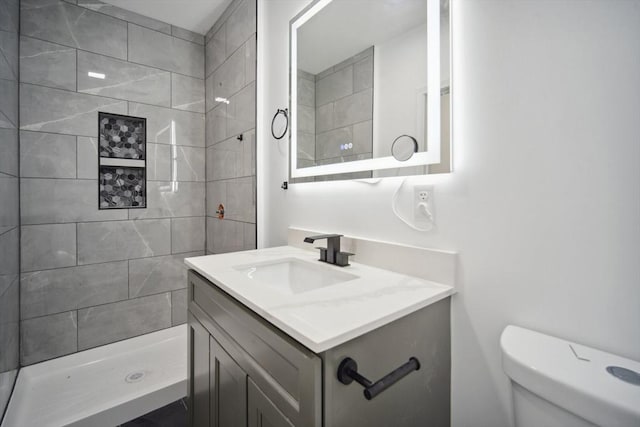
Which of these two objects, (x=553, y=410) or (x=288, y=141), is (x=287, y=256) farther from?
(x=553, y=410)

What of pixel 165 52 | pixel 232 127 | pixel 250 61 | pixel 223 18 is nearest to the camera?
pixel 250 61

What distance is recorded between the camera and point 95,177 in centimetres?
196

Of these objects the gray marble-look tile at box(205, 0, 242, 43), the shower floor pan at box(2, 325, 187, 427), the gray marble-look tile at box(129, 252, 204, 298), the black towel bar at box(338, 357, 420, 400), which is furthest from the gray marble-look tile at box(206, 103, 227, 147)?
the black towel bar at box(338, 357, 420, 400)

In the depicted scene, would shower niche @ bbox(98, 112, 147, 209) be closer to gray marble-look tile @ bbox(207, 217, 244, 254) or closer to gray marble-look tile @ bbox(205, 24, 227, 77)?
gray marble-look tile @ bbox(207, 217, 244, 254)

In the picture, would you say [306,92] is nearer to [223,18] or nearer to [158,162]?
[223,18]

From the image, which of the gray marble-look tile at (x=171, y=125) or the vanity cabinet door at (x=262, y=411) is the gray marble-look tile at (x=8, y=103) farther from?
the vanity cabinet door at (x=262, y=411)

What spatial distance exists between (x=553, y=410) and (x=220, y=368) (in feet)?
2.92

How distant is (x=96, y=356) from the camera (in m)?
1.90

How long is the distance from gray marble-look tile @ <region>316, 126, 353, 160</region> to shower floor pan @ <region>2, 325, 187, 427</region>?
158 centimetres

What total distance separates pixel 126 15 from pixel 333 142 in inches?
78.1

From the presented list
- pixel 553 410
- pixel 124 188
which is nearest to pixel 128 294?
pixel 124 188

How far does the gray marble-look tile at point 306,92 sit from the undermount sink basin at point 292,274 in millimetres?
766

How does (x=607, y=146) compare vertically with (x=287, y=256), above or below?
above

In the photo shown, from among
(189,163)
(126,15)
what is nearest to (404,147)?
(189,163)
